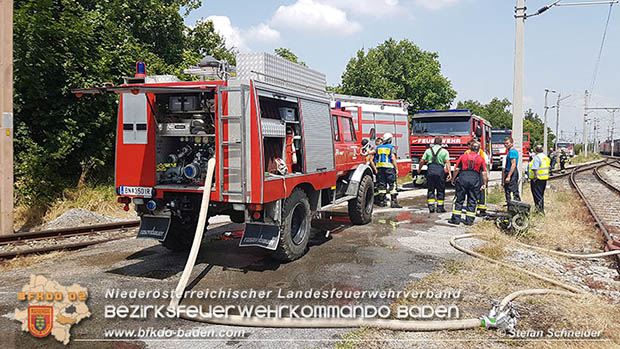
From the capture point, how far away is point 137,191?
574cm

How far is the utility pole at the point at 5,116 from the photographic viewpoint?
7945 mm

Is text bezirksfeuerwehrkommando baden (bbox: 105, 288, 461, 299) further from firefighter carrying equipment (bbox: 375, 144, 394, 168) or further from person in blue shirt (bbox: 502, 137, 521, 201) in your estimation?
firefighter carrying equipment (bbox: 375, 144, 394, 168)

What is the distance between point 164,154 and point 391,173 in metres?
6.48

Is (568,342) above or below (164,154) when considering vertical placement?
below

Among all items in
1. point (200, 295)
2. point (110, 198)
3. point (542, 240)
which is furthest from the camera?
point (110, 198)

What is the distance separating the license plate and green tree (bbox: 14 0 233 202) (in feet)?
17.1

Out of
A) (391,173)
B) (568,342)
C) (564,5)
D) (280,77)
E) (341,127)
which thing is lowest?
(568,342)

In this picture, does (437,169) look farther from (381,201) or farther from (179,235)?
(179,235)

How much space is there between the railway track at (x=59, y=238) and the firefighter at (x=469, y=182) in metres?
6.76

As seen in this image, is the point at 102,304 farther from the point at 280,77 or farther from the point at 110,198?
the point at 110,198

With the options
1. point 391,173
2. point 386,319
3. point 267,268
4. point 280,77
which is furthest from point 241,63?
point 391,173

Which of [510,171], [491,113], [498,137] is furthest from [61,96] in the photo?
[491,113]

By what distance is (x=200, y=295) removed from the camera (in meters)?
4.97

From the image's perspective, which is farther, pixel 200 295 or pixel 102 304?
pixel 200 295
